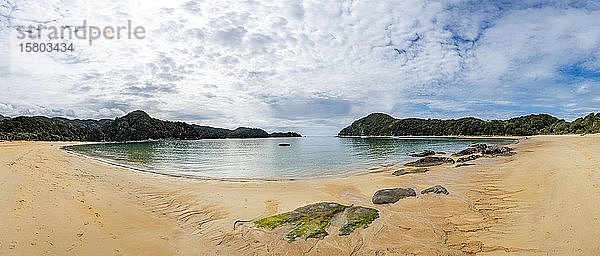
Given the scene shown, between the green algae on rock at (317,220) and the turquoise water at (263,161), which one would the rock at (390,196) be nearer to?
the green algae on rock at (317,220)

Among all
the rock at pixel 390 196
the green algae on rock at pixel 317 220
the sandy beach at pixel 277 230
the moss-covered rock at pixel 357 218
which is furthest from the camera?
Result: the rock at pixel 390 196

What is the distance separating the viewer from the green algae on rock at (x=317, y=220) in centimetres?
777

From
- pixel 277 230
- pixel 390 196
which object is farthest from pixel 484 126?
pixel 277 230

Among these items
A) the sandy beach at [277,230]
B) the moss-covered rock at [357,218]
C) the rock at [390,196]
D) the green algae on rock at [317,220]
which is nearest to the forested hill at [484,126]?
the sandy beach at [277,230]

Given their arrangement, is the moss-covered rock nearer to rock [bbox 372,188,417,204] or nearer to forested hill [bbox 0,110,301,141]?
rock [bbox 372,188,417,204]

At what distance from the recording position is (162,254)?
22.4 ft

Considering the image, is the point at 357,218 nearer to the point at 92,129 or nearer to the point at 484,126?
the point at 484,126

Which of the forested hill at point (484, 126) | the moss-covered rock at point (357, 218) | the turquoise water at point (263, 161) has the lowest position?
the turquoise water at point (263, 161)

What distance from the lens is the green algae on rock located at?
7773 millimetres

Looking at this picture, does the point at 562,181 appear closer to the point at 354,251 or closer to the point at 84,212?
the point at 354,251

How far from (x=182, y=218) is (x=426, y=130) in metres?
180

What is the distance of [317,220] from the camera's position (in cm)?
831

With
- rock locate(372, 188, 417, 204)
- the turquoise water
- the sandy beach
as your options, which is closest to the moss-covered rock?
the sandy beach

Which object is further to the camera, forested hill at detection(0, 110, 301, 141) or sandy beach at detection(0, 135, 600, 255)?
forested hill at detection(0, 110, 301, 141)
